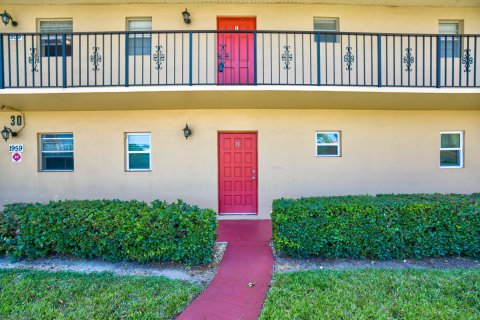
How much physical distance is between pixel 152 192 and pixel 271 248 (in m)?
3.69

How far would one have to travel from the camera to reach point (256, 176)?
715 cm

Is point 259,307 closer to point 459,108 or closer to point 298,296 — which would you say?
point 298,296

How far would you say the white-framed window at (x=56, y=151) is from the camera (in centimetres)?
A: 719

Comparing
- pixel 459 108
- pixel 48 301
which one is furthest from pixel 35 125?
pixel 459 108

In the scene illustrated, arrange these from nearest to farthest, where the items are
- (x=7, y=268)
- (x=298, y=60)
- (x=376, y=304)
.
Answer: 1. (x=376, y=304)
2. (x=7, y=268)
3. (x=298, y=60)

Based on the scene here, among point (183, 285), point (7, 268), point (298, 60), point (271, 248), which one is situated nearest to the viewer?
point (183, 285)

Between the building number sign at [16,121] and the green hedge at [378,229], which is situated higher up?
the building number sign at [16,121]

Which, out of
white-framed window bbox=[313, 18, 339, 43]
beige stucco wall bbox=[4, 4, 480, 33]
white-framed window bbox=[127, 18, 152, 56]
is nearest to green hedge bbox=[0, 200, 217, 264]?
white-framed window bbox=[127, 18, 152, 56]

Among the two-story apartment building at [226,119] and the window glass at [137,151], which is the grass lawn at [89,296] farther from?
the window glass at [137,151]

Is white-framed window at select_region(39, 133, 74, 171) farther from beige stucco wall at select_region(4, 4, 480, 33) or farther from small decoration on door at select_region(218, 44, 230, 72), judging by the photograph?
small decoration on door at select_region(218, 44, 230, 72)

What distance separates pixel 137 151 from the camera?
7.14m

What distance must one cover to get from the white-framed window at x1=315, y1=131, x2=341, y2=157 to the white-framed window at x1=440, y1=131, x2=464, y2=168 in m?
3.03

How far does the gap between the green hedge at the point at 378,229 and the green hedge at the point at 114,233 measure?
4.70ft

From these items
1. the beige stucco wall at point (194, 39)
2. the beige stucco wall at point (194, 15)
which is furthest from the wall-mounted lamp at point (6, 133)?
the beige stucco wall at point (194, 15)
